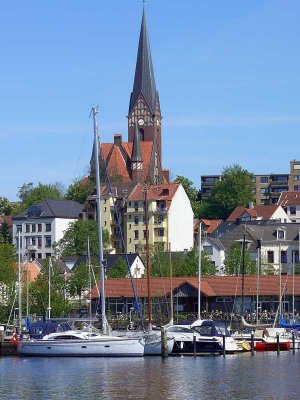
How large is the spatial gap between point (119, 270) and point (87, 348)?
6621 cm

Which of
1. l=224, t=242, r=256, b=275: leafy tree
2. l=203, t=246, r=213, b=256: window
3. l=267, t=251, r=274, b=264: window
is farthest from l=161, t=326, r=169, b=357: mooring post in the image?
l=203, t=246, r=213, b=256: window

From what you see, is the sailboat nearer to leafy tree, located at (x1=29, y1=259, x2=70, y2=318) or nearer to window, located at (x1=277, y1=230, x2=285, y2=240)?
leafy tree, located at (x1=29, y1=259, x2=70, y2=318)

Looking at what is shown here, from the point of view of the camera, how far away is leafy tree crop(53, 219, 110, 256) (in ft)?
609

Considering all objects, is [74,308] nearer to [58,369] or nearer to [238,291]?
[238,291]

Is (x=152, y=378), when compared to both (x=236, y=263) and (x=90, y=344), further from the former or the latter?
(x=236, y=263)

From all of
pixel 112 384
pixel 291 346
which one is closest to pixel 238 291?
pixel 291 346

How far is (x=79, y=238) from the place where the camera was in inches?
7357

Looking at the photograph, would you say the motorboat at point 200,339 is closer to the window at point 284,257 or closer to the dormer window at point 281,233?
the window at point 284,257

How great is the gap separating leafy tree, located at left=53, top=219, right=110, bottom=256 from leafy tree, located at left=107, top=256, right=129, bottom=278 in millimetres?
26561

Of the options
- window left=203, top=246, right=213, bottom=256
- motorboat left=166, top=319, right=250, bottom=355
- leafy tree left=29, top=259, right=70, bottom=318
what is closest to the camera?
motorboat left=166, top=319, right=250, bottom=355

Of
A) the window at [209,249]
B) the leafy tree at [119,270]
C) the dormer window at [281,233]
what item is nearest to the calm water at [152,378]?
the leafy tree at [119,270]

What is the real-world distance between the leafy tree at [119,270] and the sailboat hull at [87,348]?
6182 centimetres

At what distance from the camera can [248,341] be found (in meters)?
95.7

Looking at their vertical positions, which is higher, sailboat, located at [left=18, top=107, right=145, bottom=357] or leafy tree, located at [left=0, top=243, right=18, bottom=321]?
leafy tree, located at [left=0, top=243, right=18, bottom=321]
